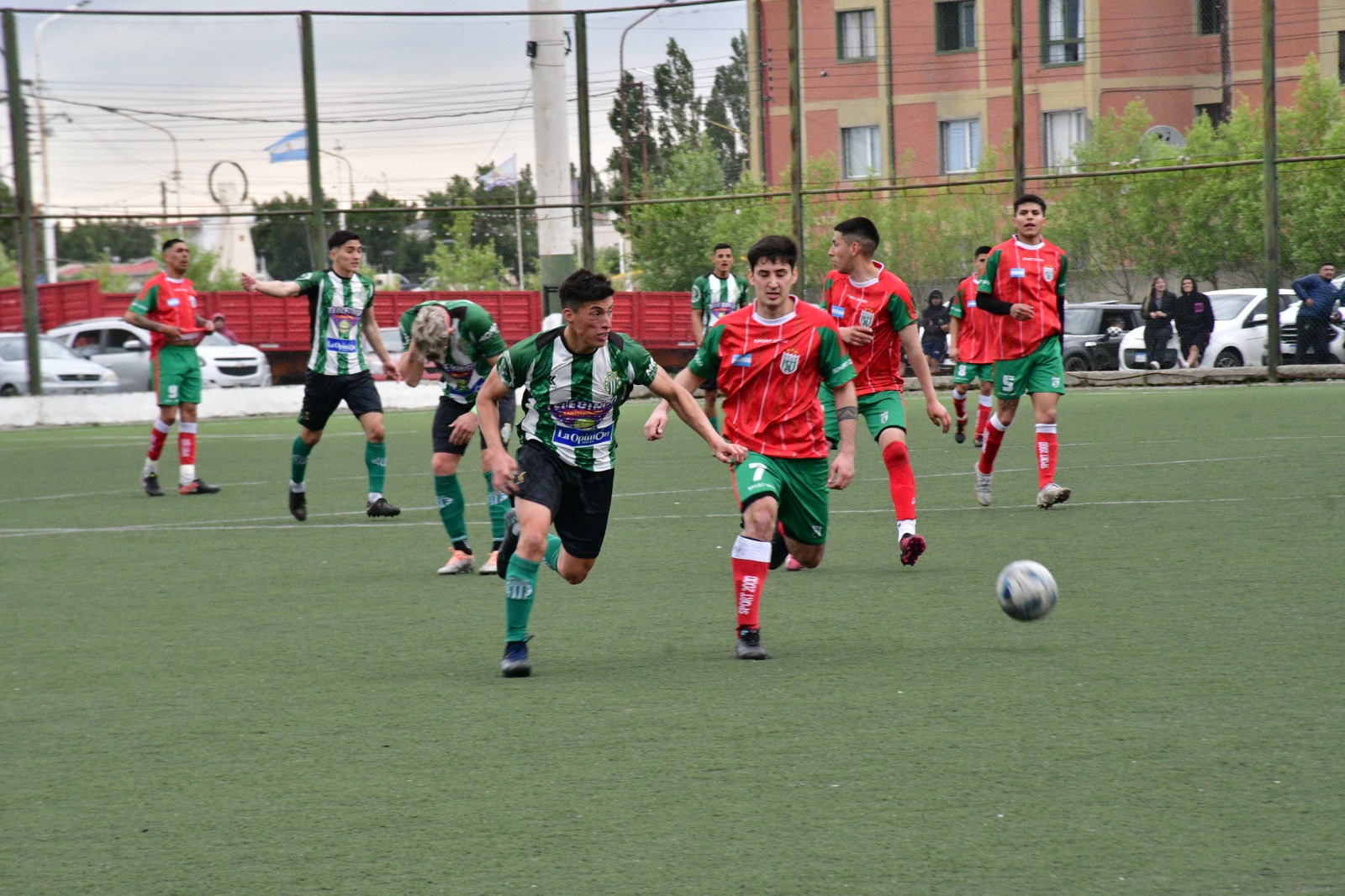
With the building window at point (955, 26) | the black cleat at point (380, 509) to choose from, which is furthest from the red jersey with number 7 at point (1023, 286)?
the building window at point (955, 26)

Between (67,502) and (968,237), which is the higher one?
(968,237)

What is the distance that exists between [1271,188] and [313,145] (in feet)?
46.5

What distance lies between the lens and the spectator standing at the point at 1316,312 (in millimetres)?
22234

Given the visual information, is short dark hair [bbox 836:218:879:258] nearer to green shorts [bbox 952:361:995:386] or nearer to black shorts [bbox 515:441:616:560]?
black shorts [bbox 515:441:616:560]

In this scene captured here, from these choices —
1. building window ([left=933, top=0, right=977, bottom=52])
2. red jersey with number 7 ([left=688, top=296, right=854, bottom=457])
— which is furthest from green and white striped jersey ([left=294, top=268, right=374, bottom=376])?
building window ([left=933, top=0, right=977, bottom=52])

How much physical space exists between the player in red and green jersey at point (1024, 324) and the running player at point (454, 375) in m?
3.73

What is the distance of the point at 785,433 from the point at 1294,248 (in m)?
18.2

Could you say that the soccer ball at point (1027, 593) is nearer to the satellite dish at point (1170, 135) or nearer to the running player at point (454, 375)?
the running player at point (454, 375)

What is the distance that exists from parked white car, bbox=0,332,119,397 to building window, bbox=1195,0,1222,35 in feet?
57.4

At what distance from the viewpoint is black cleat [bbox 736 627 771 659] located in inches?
250

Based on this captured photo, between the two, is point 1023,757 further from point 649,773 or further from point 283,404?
point 283,404

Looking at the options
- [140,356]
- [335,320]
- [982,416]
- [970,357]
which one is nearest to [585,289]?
[335,320]

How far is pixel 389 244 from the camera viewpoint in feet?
82.5

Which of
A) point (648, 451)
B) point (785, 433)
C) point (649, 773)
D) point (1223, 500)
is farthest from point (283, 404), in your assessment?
point (649, 773)
